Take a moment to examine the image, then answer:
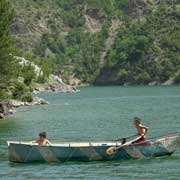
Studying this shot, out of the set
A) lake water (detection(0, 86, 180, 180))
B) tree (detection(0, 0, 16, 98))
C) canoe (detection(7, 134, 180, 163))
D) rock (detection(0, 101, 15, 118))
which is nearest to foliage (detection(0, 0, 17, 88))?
tree (detection(0, 0, 16, 98))

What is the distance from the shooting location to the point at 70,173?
42.9 meters

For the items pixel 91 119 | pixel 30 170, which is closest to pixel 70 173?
pixel 30 170

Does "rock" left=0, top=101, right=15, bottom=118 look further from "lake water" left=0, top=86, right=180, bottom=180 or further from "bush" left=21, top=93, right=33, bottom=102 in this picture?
"bush" left=21, top=93, right=33, bottom=102

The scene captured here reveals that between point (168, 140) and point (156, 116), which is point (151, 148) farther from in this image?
point (156, 116)

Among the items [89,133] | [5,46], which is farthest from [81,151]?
[5,46]

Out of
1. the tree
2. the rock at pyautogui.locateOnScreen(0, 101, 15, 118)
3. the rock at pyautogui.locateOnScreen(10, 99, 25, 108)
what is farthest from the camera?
the rock at pyautogui.locateOnScreen(10, 99, 25, 108)

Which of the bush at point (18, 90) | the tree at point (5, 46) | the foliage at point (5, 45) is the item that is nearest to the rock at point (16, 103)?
the bush at point (18, 90)

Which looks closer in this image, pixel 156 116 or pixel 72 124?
pixel 72 124

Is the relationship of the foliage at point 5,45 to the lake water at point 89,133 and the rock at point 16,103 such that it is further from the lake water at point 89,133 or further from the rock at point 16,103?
the rock at point 16,103

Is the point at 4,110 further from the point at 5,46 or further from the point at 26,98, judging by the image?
the point at 26,98

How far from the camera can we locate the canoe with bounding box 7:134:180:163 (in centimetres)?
4600

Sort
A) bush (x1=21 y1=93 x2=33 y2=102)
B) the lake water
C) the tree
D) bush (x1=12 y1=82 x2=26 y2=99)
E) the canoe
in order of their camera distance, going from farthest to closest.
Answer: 1. bush (x1=21 y1=93 x2=33 y2=102)
2. bush (x1=12 y1=82 x2=26 y2=99)
3. the tree
4. the canoe
5. the lake water

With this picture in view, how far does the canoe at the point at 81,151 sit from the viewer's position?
151 ft

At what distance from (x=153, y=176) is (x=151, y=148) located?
6.06m
